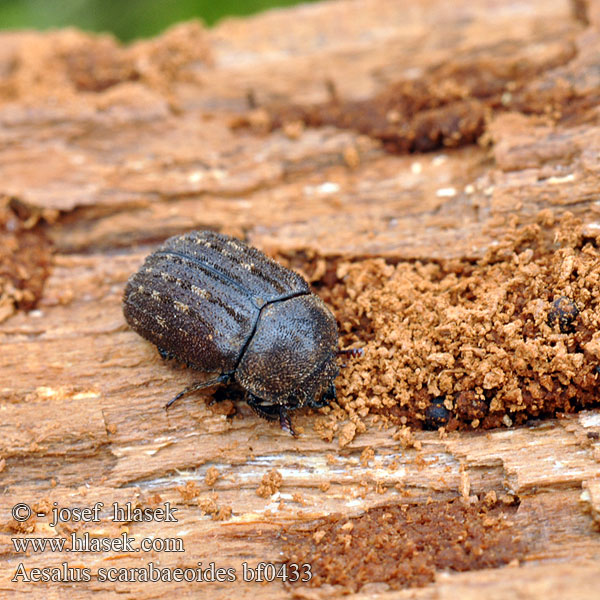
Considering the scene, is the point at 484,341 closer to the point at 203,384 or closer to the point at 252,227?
the point at 203,384

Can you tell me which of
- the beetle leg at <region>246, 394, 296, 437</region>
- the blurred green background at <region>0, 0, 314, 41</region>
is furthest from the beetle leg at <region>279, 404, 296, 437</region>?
the blurred green background at <region>0, 0, 314, 41</region>

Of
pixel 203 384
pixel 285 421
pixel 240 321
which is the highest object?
pixel 240 321

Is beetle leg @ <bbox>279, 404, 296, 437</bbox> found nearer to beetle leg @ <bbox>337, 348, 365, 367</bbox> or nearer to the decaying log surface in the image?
the decaying log surface

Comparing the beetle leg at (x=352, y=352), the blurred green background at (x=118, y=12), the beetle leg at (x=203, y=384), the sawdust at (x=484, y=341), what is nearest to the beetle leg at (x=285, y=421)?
the sawdust at (x=484, y=341)

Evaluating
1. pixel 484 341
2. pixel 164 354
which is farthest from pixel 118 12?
pixel 484 341

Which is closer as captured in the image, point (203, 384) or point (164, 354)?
point (203, 384)

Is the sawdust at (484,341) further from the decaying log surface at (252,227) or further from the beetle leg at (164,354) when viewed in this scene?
the beetle leg at (164,354)
